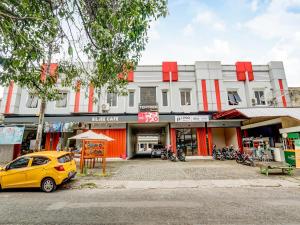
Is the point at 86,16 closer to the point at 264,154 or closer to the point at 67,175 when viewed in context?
the point at 67,175

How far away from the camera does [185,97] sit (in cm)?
1883

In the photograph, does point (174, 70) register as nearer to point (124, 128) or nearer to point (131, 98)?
point (131, 98)

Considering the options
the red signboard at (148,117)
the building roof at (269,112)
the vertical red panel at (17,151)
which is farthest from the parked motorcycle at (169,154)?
the vertical red panel at (17,151)

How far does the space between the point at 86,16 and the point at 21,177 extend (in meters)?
6.93

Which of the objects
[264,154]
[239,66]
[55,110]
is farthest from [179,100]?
[55,110]

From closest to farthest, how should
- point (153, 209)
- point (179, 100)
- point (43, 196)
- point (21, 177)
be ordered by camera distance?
point (153, 209)
point (43, 196)
point (21, 177)
point (179, 100)

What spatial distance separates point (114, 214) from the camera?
4859 mm

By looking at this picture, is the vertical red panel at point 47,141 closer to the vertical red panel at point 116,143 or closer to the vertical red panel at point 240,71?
the vertical red panel at point 116,143

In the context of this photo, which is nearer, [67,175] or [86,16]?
[86,16]

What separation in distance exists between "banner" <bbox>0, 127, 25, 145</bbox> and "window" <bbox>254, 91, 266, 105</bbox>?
76.0 feet

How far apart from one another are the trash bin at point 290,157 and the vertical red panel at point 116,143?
13.4 m

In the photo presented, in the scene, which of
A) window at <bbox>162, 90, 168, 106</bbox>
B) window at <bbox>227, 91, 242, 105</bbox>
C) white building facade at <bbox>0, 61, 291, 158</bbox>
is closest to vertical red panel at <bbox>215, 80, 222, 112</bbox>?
white building facade at <bbox>0, 61, 291, 158</bbox>

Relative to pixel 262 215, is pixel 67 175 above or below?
above

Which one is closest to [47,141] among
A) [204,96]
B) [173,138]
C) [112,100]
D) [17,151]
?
[17,151]
